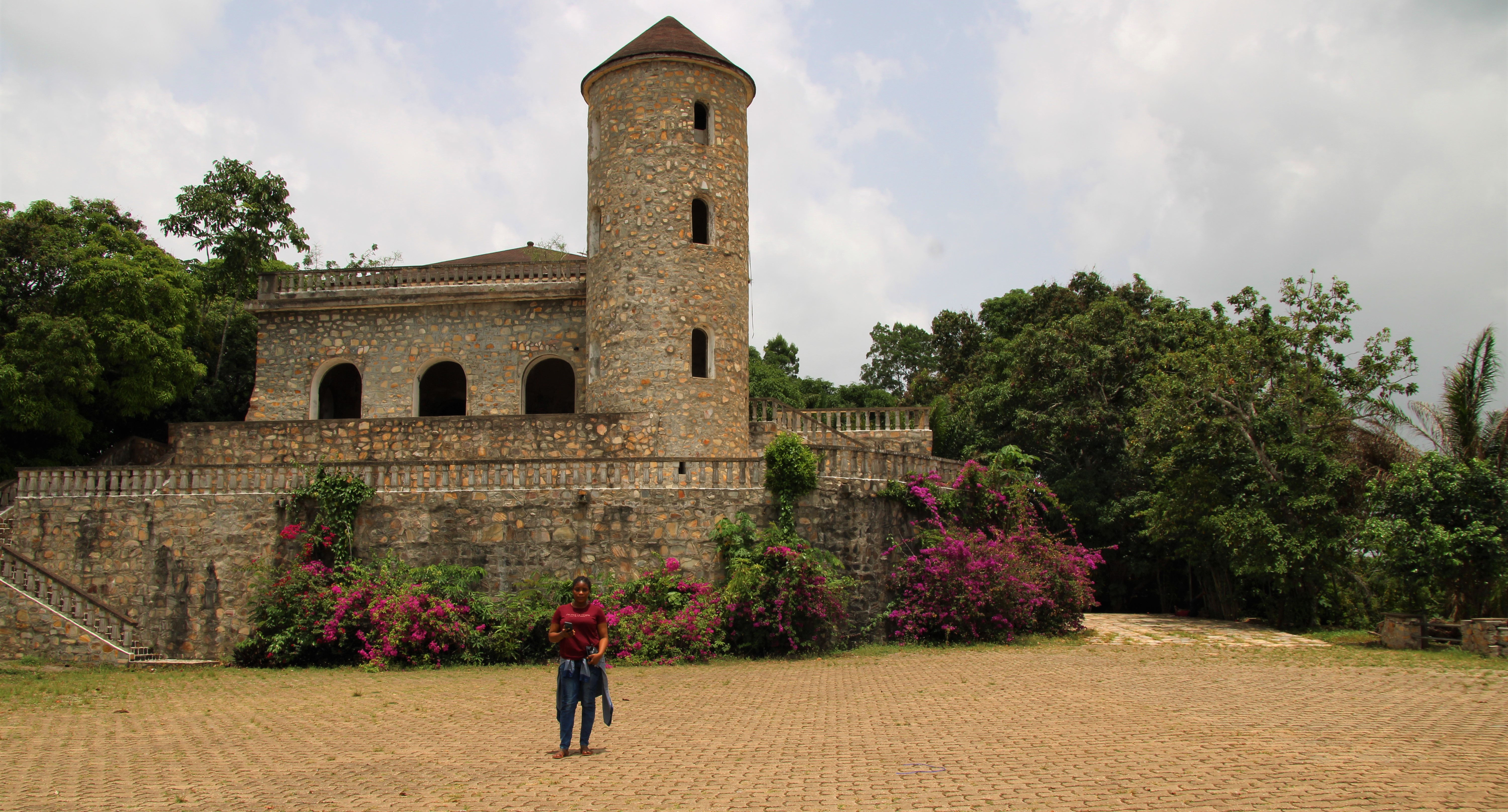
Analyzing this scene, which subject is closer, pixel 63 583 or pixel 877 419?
pixel 63 583

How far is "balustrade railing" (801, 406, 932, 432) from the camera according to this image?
76.9ft

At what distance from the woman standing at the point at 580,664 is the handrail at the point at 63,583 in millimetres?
11993

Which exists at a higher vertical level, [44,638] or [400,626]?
[400,626]

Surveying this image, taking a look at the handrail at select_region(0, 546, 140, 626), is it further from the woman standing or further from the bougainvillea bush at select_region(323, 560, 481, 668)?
the woman standing

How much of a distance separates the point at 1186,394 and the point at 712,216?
431 inches

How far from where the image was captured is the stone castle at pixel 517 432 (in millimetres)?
16391

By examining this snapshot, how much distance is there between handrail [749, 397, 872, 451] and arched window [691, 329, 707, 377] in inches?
61.6

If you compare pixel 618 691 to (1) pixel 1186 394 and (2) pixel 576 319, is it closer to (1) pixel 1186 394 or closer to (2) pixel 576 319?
(2) pixel 576 319

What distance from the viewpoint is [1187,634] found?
62.3ft

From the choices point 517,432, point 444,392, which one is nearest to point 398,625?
point 517,432

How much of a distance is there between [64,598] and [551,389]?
13.7m

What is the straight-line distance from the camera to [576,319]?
77.5 ft

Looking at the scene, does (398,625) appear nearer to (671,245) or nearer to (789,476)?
(789,476)

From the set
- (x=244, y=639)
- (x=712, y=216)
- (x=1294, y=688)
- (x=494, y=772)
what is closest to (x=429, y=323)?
(x=712, y=216)
